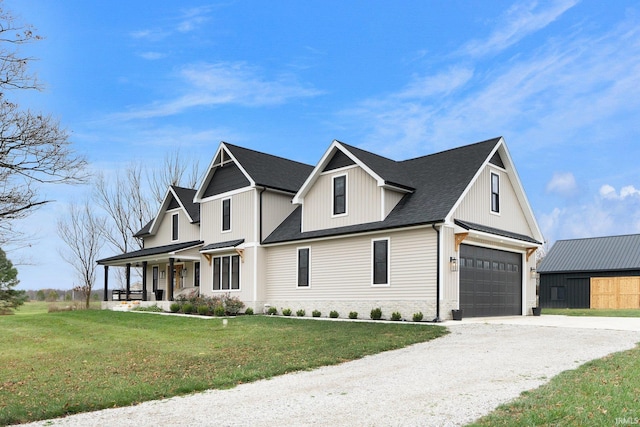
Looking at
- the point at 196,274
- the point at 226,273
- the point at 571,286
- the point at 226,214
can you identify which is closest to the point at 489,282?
the point at 226,273

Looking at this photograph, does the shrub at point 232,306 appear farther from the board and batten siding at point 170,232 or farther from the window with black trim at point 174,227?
the window with black trim at point 174,227

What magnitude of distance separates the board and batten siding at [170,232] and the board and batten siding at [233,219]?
2.80 meters

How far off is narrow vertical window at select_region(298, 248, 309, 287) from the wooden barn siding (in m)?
23.4

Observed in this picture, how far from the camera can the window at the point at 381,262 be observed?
874 inches

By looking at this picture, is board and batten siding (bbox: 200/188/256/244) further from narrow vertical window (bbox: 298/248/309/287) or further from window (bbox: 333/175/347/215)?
window (bbox: 333/175/347/215)

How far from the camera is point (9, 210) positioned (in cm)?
1294

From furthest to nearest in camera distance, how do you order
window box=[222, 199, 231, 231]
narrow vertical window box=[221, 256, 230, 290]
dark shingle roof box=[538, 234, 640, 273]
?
dark shingle roof box=[538, 234, 640, 273] → window box=[222, 199, 231, 231] → narrow vertical window box=[221, 256, 230, 290]

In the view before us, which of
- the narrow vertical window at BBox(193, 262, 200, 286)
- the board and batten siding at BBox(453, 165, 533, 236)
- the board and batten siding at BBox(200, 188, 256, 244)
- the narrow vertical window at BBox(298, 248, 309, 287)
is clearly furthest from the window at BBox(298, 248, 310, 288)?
the narrow vertical window at BBox(193, 262, 200, 286)

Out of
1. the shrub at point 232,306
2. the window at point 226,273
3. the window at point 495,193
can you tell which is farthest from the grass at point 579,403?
the window at point 226,273

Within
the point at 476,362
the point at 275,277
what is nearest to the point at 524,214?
the point at 275,277

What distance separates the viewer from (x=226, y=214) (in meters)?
29.7

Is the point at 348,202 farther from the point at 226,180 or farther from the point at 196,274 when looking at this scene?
the point at 196,274

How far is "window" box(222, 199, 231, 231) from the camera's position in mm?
29453

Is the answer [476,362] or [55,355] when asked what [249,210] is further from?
[476,362]
